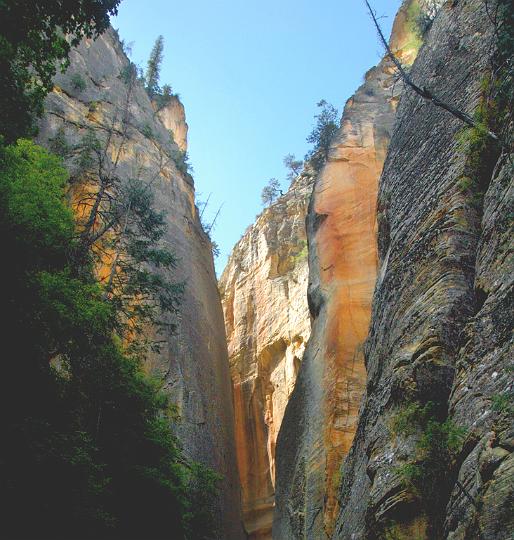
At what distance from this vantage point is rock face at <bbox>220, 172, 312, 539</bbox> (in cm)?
2773

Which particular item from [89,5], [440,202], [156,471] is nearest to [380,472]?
[440,202]

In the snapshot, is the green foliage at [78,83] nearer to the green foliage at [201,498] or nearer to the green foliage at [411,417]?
the green foliage at [201,498]

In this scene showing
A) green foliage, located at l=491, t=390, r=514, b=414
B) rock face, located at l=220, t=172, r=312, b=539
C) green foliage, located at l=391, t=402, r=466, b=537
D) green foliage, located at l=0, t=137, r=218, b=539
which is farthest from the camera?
rock face, located at l=220, t=172, r=312, b=539

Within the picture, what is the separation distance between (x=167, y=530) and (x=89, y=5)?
35.0 ft

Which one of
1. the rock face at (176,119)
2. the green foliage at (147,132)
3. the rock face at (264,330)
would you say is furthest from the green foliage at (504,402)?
the rock face at (176,119)

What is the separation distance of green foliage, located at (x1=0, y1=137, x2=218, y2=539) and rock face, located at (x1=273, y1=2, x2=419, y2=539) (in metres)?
3.02

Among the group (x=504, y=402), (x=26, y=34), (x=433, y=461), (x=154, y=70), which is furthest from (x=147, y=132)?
(x=504, y=402)

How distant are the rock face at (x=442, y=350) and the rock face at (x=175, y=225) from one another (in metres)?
7.96

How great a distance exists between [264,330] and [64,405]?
20.8 metres

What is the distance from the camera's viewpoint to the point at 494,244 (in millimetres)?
8305

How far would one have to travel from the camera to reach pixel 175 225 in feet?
84.9

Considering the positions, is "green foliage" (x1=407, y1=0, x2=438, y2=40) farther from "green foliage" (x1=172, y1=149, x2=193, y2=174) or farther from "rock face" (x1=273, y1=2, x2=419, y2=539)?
"green foliage" (x1=172, y1=149, x2=193, y2=174)

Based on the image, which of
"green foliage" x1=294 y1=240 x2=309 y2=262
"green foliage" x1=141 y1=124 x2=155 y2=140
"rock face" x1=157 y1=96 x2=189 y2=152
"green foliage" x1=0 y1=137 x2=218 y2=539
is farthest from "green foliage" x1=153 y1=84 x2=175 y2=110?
"green foliage" x1=0 y1=137 x2=218 y2=539

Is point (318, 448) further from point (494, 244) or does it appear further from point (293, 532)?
point (494, 244)
